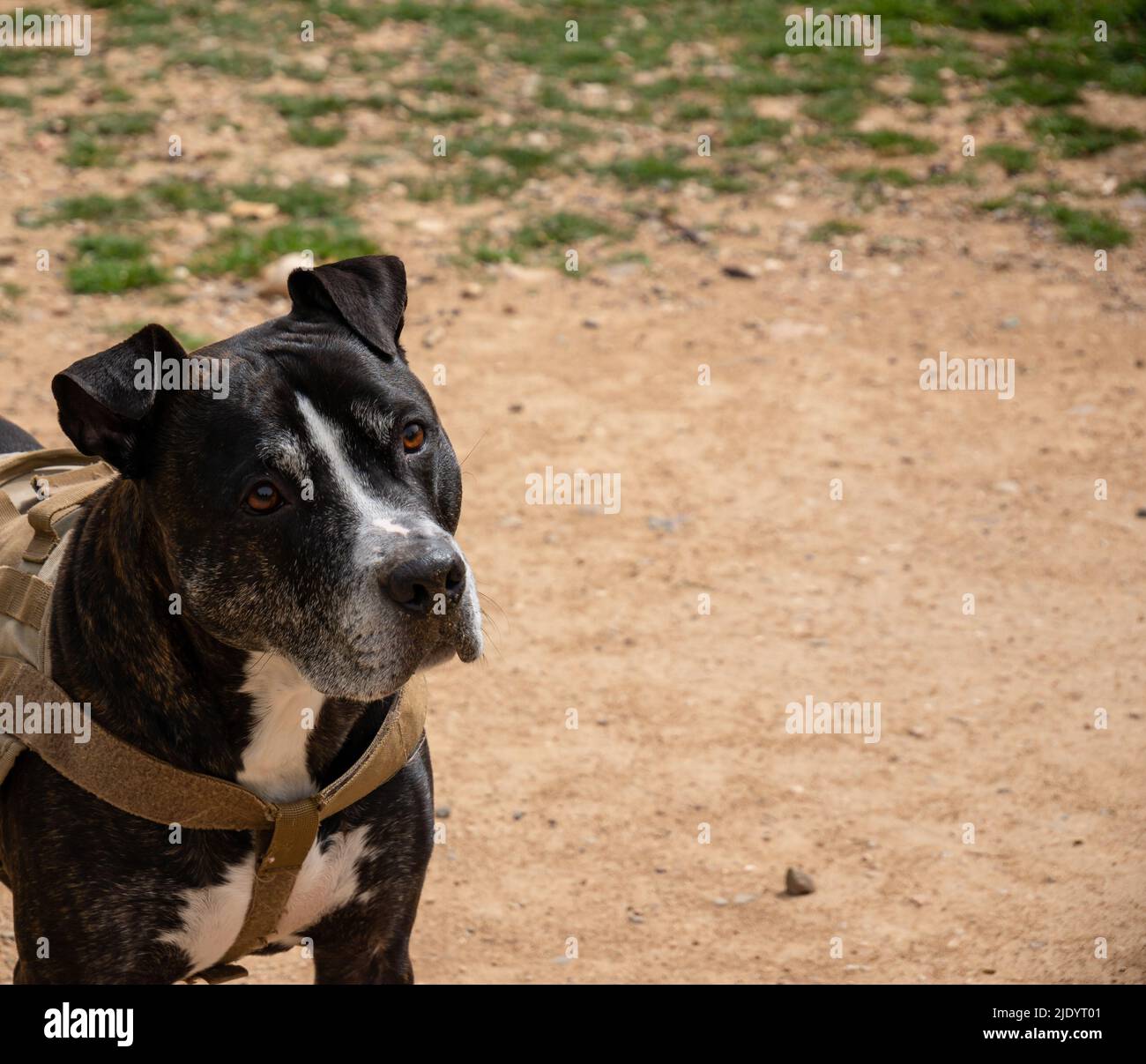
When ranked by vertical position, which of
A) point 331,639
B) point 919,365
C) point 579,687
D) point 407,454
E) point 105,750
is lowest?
point 579,687

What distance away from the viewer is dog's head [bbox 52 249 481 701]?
279 centimetres

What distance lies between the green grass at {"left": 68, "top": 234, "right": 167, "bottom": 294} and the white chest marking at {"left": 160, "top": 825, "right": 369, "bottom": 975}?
5.65 metres

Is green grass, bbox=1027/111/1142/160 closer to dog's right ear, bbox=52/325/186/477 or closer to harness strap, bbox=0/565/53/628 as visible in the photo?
dog's right ear, bbox=52/325/186/477

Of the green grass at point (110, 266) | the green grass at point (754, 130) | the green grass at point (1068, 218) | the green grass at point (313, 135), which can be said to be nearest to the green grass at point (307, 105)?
the green grass at point (313, 135)

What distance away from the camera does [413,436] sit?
306 centimetres

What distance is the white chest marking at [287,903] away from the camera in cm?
298

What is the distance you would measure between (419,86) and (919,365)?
4577mm

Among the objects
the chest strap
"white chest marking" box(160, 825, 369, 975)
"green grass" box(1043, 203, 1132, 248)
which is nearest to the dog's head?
the chest strap

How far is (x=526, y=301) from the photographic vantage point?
8125 mm

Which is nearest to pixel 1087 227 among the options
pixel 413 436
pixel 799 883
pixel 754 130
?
pixel 754 130

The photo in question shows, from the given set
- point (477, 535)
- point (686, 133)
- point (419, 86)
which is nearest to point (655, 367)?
point (477, 535)

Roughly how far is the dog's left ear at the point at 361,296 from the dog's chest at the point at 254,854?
30.3 inches

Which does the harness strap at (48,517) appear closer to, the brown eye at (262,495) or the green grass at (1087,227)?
the brown eye at (262,495)

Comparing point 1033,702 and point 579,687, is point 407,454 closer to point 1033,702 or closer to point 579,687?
point 579,687
